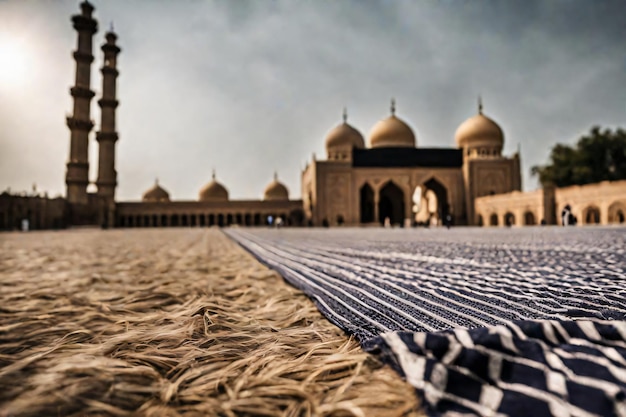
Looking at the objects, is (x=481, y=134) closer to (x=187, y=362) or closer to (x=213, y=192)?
(x=213, y=192)

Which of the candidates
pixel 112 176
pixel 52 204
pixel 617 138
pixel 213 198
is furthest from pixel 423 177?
pixel 52 204

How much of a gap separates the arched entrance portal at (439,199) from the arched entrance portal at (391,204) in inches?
93.0

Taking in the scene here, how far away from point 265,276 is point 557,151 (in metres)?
25.2

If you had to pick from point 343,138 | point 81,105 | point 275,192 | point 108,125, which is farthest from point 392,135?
point 81,105

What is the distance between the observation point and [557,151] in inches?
898

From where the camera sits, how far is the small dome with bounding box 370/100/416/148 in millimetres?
25062

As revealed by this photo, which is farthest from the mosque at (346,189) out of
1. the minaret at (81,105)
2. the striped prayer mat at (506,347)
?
the striped prayer mat at (506,347)

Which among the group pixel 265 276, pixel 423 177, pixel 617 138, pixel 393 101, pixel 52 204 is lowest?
pixel 265 276

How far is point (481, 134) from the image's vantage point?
23953 mm

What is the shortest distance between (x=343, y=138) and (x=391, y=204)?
5.65m

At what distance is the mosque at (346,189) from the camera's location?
19.8m

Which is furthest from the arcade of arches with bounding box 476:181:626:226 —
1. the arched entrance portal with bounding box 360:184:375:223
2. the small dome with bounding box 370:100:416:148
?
the arched entrance portal with bounding box 360:184:375:223

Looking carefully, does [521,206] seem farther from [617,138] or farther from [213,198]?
[213,198]

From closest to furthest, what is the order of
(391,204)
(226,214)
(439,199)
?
(439,199), (226,214), (391,204)
